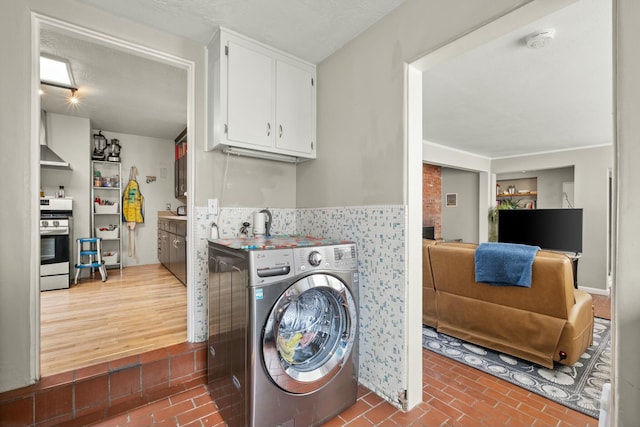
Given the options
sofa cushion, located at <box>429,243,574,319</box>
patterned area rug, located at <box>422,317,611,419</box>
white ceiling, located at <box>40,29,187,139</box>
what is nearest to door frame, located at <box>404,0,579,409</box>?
patterned area rug, located at <box>422,317,611,419</box>

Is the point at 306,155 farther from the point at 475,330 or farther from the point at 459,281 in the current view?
the point at 475,330

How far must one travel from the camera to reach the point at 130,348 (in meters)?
2.05

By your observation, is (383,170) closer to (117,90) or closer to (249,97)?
(249,97)

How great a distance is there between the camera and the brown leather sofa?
208 centimetres

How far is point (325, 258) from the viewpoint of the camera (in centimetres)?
163

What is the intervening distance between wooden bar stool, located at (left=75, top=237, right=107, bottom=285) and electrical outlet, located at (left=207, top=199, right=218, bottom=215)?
3099 millimetres

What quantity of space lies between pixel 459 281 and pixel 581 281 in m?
4.15

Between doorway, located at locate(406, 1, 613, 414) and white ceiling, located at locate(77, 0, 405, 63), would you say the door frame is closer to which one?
doorway, located at locate(406, 1, 613, 414)

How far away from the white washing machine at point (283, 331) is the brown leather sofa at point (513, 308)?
1.34 meters

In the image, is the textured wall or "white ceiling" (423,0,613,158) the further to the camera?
the textured wall

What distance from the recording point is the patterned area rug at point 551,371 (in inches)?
72.8

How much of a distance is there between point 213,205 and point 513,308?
251 centimetres

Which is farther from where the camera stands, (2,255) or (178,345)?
(178,345)

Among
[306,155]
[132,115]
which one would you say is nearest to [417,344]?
[306,155]
